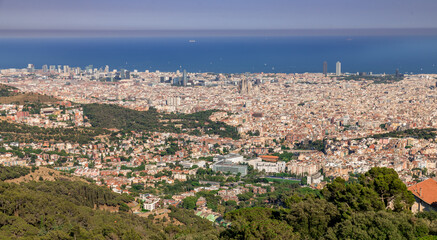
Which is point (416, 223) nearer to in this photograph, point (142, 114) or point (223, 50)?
point (142, 114)

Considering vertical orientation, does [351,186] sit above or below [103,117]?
above

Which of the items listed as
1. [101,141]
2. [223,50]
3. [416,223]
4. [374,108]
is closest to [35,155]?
[101,141]

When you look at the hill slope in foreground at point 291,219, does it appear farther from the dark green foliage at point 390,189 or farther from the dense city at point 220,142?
the dense city at point 220,142

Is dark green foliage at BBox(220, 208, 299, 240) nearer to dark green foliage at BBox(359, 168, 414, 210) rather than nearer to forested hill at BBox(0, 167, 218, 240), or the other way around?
forested hill at BBox(0, 167, 218, 240)

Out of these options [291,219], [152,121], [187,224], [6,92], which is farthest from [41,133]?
[291,219]

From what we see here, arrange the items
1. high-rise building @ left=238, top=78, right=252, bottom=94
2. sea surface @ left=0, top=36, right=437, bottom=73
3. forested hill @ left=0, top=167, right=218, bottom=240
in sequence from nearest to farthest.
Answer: forested hill @ left=0, top=167, right=218, bottom=240 → high-rise building @ left=238, top=78, right=252, bottom=94 → sea surface @ left=0, top=36, right=437, bottom=73

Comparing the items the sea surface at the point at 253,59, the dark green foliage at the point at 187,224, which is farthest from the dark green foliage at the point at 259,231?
the sea surface at the point at 253,59

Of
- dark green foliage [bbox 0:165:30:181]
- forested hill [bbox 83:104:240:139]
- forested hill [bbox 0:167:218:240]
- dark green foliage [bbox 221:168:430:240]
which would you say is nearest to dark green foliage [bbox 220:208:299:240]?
dark green foliage [bbox 221:168:430:240]
